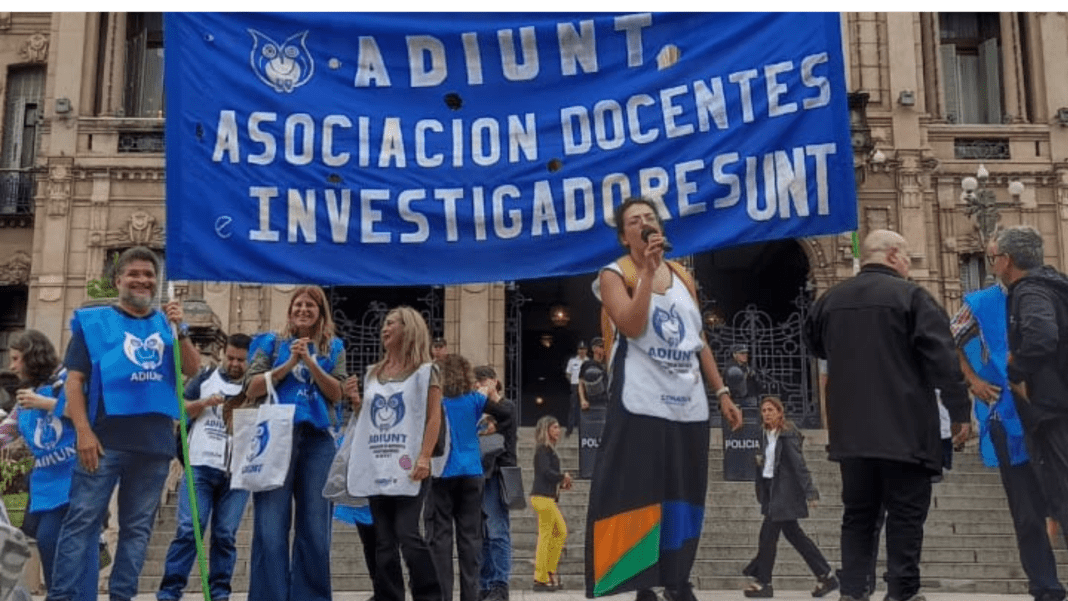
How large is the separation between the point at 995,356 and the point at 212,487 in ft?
18.1

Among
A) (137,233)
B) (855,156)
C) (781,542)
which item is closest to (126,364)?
(781,542)

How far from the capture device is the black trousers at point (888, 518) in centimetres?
599

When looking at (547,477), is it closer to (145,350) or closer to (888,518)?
(145,350)

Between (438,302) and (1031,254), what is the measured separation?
15.4 m

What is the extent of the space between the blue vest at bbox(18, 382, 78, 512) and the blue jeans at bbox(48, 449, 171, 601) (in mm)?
565

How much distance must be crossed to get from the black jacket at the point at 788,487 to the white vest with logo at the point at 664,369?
5.42 metres

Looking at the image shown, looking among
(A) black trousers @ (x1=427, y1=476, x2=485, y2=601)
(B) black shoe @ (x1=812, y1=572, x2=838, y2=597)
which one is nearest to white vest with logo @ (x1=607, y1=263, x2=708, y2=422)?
(A) black trousers @ (x1=427, y1=476, x2=485, y2=601)

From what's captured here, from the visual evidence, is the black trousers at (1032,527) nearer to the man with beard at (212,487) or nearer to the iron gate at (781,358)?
the man with beard at (212,487)

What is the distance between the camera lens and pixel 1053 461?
7.07m

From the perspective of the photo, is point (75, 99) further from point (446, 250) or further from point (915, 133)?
point (446, 250)

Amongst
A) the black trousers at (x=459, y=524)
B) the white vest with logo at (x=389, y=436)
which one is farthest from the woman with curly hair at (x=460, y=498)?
the white vest with logo at (x=389, y=436)

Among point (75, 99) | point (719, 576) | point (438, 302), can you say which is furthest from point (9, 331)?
point (719, 576)

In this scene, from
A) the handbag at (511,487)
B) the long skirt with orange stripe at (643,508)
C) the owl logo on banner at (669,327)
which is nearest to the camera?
the long skirt with orange stripe at (643,508)

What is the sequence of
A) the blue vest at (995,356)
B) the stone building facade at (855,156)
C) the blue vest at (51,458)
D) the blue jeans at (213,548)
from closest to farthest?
the blue vest at (51,458)
the blue vest at (995,356)
the blue jeans at (213,548)
the stone building facade at (855,156)
